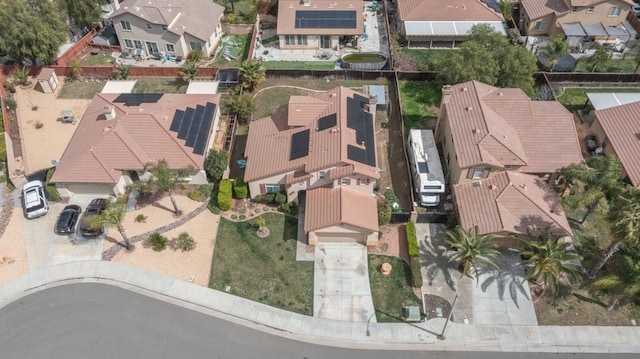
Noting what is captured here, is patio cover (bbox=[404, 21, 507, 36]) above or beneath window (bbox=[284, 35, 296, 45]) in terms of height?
above

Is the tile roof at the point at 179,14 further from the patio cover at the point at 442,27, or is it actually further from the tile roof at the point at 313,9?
the patio cover at the point at 442,27

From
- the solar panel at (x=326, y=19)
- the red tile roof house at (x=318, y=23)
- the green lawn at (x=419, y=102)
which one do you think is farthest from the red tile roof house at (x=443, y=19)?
the green lawn at (x=419, y=102)

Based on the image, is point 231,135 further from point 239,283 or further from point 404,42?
point 404,42

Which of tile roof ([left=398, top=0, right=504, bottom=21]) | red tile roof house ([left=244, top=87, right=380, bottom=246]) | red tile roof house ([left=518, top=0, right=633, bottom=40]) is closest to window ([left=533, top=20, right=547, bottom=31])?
red tile roof house ([left=518, top=0, right=633, bottom=40])

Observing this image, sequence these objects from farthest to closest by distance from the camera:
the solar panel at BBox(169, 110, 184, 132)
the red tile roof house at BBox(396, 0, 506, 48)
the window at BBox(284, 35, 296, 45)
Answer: the window at BBox(284, 35, 296, 45)
the red tile roof house at BBox(396, 0, 506, 48)
the solar panel at BBox(169, 110, 184, 132)

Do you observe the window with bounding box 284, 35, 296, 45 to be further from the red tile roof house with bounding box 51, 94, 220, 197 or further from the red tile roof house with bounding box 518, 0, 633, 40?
the red tile roof house with bounding box 518, 0, 633, 40

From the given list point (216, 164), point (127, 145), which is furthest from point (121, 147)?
point (216, 164)

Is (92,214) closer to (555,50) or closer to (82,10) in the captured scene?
(82,10)
